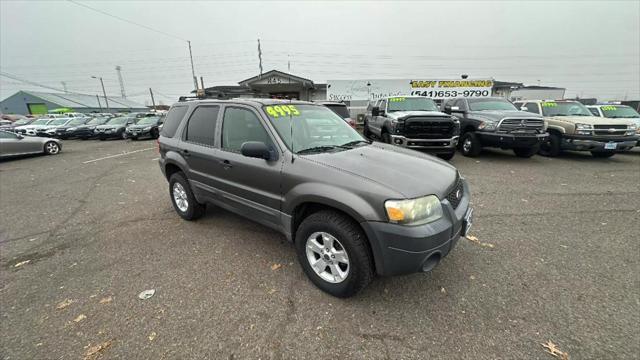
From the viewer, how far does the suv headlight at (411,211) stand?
2.02 m

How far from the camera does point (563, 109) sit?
29.9 feet

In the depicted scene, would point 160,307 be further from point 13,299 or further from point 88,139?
point 88,139

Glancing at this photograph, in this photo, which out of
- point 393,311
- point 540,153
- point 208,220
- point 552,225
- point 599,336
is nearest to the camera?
point 599,336

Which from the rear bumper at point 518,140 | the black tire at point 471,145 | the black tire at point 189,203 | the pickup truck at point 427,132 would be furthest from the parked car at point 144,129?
the rear bumper at point 518,140

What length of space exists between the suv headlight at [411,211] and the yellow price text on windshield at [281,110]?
1.63 m

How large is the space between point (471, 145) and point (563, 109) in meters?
3.78

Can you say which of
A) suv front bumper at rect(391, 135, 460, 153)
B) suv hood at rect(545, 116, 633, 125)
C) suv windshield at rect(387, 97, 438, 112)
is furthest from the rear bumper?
suv windshield at rect(387, 97, 438, 112)

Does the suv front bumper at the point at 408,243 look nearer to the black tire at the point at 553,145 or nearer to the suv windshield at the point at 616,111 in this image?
the black tire at the point at 553,145

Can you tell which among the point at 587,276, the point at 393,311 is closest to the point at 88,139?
the point at 393,311

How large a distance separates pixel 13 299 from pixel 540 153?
40.9 feet

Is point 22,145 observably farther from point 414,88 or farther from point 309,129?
point 414,88

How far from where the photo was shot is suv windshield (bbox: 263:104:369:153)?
2.81 metres

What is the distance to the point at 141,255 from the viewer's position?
131 inches

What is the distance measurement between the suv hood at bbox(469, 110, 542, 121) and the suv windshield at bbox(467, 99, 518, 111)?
0.45 m
